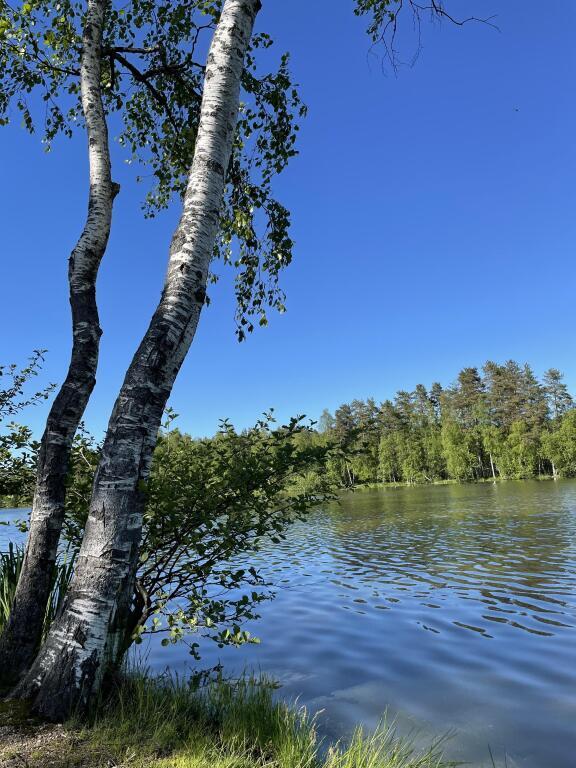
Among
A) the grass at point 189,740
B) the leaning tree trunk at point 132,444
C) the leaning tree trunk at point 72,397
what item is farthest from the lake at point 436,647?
the leaning tree trunk at point 72,397

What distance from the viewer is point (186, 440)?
686 centimetres

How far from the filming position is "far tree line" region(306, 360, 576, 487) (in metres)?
84.1

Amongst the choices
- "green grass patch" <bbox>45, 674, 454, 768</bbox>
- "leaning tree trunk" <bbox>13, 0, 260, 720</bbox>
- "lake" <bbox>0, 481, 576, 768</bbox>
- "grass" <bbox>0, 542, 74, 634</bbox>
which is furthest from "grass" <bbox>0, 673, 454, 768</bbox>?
"grass" <bbox>0, 542, 74, 634</bbox>

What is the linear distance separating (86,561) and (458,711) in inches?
201

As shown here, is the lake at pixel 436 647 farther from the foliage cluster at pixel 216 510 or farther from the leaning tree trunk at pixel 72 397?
the leaning tree trunk at pixel 72 397

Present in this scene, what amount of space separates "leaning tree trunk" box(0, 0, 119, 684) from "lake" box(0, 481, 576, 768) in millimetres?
3556

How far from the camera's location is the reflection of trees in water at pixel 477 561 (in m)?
11.2

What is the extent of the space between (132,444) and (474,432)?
97.1 meters

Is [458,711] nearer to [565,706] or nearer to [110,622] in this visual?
[565,706]

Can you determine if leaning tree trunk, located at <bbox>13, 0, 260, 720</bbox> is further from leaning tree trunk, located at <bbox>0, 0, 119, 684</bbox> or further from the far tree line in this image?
the far tree line

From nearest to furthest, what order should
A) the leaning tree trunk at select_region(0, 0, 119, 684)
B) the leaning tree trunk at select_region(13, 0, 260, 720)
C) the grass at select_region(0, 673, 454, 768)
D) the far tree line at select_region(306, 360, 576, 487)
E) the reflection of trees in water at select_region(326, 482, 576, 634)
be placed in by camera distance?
the grass at select_region(0, 673, 454, 768), the leaning tree trunk at select_region(13, 0, 260, 720), the leaning tree trunk at select_region(0, 0, 119, 684), the reflection of trees in water at select_region(326, 482, 576, 634), the far tree line at select_region(306, 360, 576, 487)

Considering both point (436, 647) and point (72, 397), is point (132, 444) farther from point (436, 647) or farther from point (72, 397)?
point (436, 647)

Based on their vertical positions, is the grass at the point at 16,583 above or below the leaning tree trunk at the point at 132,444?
below

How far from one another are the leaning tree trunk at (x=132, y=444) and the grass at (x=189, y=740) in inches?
12.8
